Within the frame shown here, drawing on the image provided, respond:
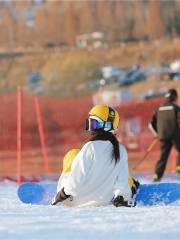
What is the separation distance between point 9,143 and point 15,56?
154ft

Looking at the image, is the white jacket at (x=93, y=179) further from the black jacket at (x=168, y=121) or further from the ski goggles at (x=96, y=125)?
the black jacket at (x=168, y=121)

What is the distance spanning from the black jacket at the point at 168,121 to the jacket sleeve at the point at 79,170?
16.0 feet

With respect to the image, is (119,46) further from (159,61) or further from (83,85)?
(83,85)

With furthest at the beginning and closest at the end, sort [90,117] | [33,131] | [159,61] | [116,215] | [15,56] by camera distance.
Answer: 1. [15,56]
2. [159,61]
3. [33,131]
4. [90,117]
5. [116,215]

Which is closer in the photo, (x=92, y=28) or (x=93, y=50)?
(x=93, y=50)

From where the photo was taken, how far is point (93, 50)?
2470 inches

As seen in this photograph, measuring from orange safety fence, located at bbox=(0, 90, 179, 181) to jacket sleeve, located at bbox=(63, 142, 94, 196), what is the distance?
9.03 m

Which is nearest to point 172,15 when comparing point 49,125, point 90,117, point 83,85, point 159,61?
point 159,61

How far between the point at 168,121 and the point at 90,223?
6297 millimetres

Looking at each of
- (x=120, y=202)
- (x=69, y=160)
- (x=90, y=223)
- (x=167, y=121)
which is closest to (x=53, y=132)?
(x=167, y=121)

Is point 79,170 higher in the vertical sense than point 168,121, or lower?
higher

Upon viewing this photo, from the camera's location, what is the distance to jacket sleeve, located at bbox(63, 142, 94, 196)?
5453mm

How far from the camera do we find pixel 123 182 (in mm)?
5477

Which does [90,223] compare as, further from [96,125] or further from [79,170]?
[96,125]
